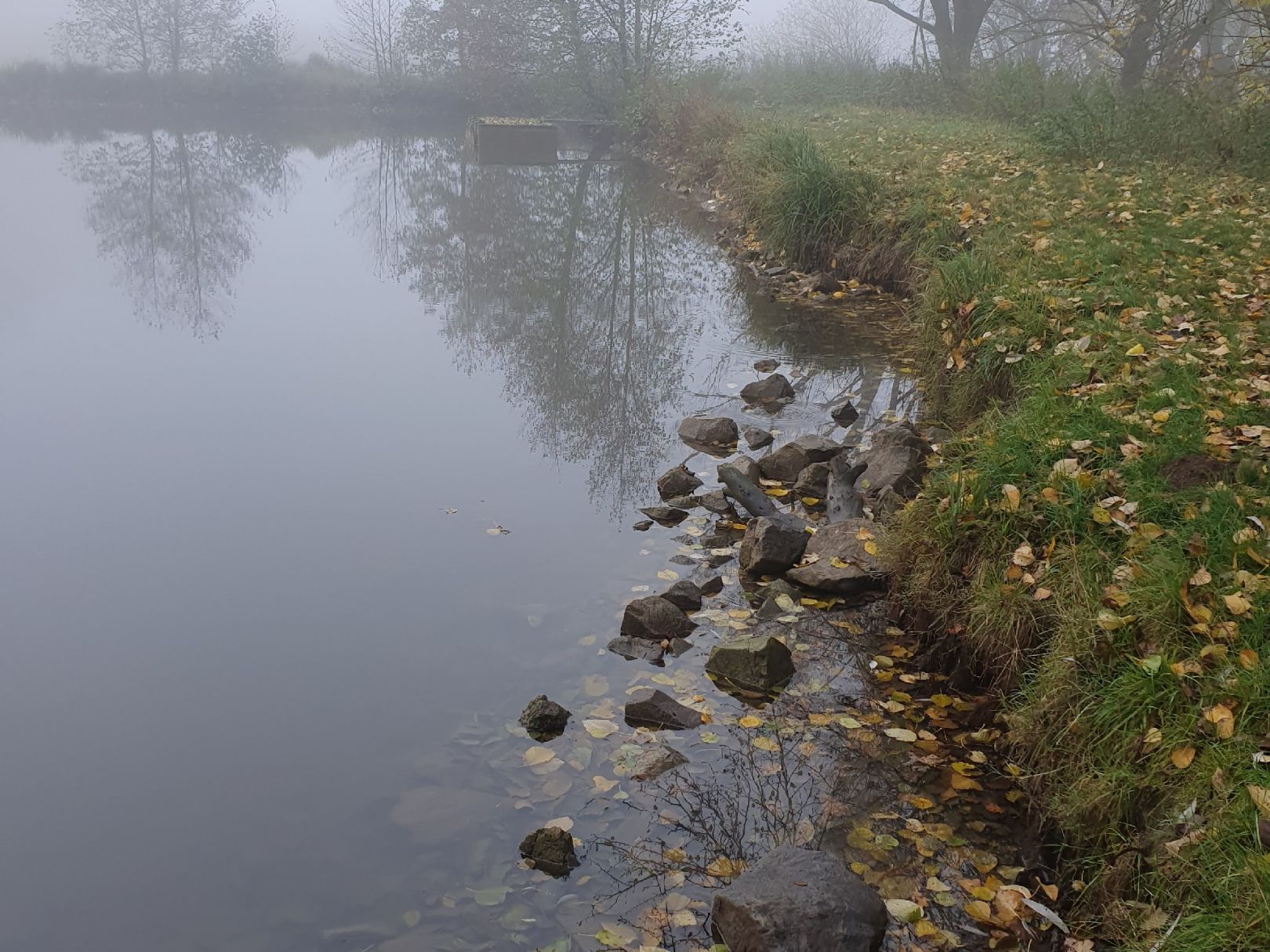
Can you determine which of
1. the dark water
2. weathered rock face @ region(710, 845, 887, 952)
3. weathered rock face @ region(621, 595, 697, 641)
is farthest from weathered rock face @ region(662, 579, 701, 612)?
weathered rock face @ region(710, 845, 887, 952)

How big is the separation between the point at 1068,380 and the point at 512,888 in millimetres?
3996

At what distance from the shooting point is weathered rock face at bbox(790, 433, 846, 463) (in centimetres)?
634

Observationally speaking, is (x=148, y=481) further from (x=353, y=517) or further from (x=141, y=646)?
(x=141, y=646)

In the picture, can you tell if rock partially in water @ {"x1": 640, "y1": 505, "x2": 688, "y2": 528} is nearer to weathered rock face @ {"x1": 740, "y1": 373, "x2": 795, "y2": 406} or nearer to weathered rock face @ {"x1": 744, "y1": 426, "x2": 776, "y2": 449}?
weathered rock face @ {"x1": 744, "y1": 426, "x2": 776, "y2": 449}

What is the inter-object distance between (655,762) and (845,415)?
4.09 m

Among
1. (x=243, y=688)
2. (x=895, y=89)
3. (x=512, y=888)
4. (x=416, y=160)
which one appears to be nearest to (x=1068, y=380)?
(x=512, y=888)

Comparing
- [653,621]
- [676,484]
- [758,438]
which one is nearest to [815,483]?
[676,484]

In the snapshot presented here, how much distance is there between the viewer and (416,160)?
75.7ft

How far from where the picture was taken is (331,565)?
551cm

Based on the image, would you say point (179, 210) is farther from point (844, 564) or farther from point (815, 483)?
point (844, 564)

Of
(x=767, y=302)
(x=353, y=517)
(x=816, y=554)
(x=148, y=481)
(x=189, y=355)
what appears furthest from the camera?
(x=767, y=302)

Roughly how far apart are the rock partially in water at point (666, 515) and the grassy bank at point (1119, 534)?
1.41 metres

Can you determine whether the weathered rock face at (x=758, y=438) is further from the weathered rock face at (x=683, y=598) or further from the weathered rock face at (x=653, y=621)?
the weathered rock face at (x=653, y=621)

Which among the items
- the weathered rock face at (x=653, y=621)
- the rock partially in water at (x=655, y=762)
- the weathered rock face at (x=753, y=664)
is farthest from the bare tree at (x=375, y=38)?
the rock partially in water at (x=655, y=762)
